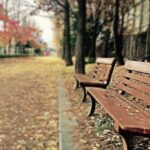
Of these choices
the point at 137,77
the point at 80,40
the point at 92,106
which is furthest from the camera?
the point at 80,40

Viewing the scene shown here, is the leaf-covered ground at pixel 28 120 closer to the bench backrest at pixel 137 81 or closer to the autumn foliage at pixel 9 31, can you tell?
the bench backrest at pixel 137 81

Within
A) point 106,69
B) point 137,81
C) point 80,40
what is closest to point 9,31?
point 80,40

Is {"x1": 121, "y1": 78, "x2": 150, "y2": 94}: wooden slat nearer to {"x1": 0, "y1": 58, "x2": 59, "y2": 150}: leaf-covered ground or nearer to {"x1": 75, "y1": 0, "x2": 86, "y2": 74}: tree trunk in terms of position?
{"x1": 0, "y1": 58, "x2": 59, "y2": 150}: leaf-covered ground

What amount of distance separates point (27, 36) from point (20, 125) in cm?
7006

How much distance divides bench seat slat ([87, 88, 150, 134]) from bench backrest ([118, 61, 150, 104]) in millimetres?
279

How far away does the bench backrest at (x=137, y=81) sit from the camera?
243 inches

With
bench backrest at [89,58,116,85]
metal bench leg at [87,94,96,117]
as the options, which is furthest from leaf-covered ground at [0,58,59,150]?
bench backrest at [89,58,116,85]

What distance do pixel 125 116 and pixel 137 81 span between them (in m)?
2.09

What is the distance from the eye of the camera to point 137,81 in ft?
23.7

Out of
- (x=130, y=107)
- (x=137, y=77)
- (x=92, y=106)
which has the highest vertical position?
(x=137, y=77)

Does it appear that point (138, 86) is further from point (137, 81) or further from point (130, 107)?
point (137, 81)

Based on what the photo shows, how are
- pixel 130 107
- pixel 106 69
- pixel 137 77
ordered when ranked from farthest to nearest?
pixel 106 69 < pixel 137 77 < pixel 130 107

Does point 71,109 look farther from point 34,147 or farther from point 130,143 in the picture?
point 130,143

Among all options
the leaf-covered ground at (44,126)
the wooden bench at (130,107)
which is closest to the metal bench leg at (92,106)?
the wooden bench at (130,107)
